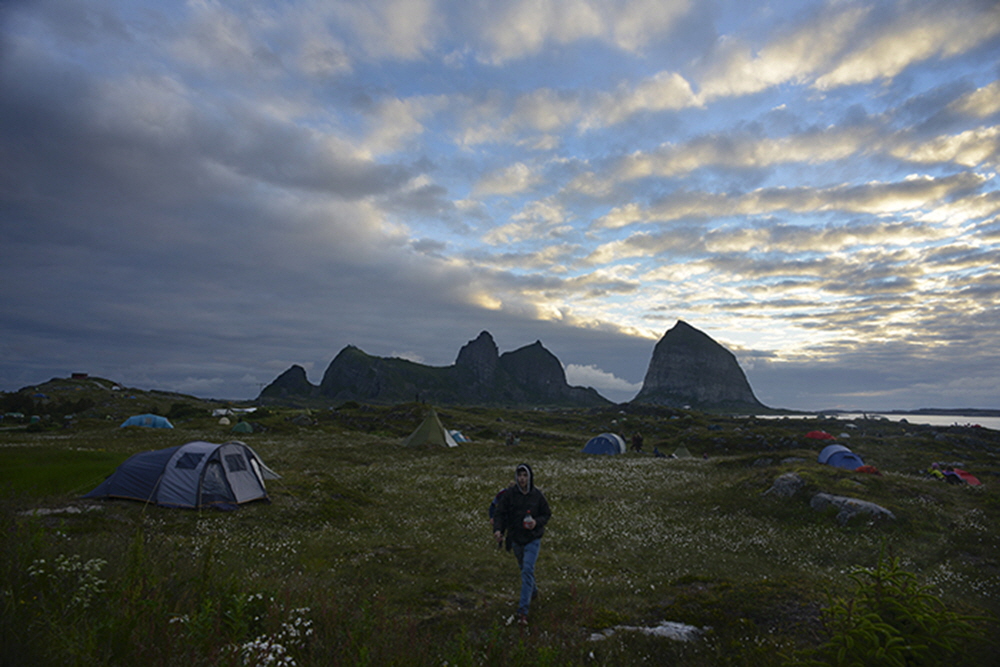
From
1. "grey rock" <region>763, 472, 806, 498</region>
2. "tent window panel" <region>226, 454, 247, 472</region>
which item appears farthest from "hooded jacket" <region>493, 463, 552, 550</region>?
"grey rock" <region>763, 472, 806, 498</region>

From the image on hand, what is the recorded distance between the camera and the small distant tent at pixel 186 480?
758 inches

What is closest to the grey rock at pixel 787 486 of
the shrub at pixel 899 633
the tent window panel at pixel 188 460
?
the shrub at pixel 899 633

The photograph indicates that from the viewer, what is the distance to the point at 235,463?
69.7 feet

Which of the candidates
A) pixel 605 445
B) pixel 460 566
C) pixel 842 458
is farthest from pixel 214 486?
pixel 842 458

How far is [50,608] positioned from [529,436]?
79700mm

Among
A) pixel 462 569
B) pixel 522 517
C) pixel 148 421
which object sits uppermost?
pixel 522 517

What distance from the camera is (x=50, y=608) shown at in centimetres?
612

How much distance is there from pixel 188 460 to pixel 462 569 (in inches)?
558

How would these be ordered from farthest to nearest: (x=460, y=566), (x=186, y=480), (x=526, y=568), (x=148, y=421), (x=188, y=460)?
(x=148, y=421) < (x=188, y=460) < (x=186, y=480) < (x=460, y=566) < (x=526, y=568)

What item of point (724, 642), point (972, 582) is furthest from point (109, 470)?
point (972, 582)

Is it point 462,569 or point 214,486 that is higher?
point 214,486

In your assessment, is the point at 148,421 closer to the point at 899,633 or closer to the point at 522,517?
the point at 522,517

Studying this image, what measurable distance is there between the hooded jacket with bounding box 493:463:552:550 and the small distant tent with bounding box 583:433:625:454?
47400mm

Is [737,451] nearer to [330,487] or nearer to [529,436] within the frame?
[529,436]
